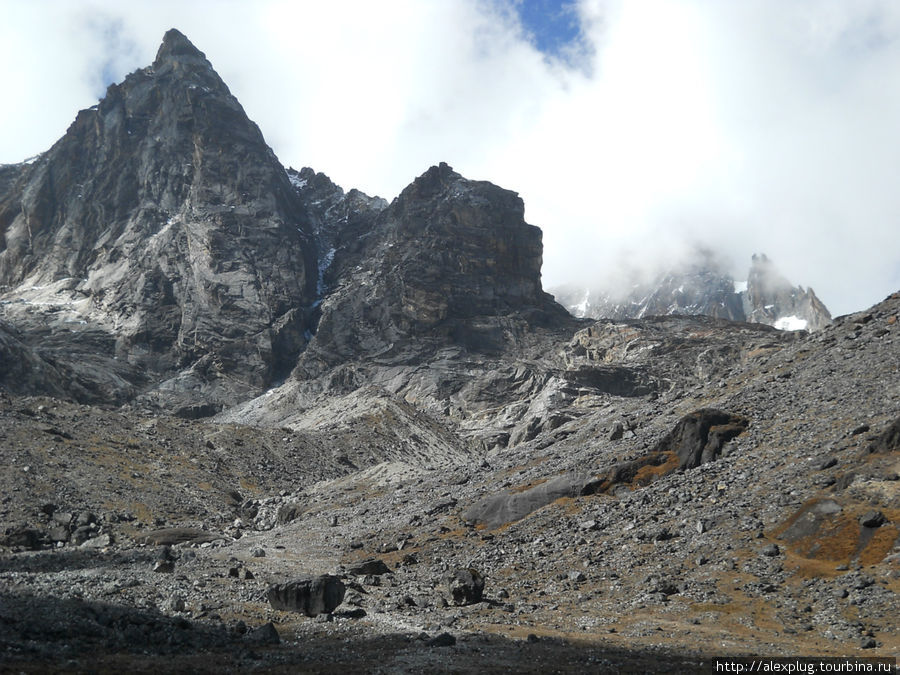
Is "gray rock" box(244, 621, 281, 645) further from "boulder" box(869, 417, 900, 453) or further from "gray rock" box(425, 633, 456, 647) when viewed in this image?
"boulder" box(869, 417, 900, 453)

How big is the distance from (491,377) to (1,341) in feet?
339

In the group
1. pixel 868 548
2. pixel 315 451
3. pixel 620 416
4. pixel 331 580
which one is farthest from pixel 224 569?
pixel 315 451

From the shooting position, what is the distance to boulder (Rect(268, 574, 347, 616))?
38875mm

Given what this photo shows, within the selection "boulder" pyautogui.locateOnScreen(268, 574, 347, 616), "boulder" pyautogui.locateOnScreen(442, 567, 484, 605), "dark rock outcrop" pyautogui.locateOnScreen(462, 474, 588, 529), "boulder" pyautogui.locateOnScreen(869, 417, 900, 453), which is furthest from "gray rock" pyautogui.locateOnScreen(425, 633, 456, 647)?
"dark rock outcrop" pyautogui.locateOnScreen(462, 474, 588, 529)

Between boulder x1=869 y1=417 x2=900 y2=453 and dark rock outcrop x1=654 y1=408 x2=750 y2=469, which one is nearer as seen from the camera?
boulder x1=869 y1=417 x2=900 y2=453

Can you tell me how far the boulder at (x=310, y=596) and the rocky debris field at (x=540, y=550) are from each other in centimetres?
18

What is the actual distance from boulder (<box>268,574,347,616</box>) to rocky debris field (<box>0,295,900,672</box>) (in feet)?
0.59

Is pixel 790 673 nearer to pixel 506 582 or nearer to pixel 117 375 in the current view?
pixel 506 582

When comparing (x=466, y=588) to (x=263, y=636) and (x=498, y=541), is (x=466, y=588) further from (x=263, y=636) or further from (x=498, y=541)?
(x=498, y=541)

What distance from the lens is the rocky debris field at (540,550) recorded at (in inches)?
1236

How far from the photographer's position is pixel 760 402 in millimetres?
64188

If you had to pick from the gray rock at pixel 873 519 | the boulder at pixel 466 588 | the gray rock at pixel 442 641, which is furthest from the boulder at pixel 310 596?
the gray rock at pixel 873 519

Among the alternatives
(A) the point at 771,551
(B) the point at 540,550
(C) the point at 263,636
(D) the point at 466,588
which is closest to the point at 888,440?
(A) the point at 771,551

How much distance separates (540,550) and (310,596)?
1800cm
